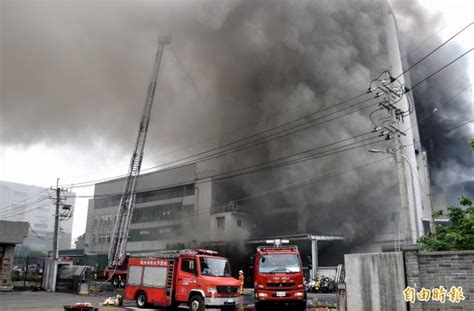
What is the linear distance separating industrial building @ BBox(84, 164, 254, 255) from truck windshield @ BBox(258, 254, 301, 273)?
57.1 ft

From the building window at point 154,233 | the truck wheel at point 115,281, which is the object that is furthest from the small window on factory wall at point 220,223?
the truck wheel at point 115,281

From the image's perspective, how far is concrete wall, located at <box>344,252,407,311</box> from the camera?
882 cm

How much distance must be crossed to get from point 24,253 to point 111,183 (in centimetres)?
4329

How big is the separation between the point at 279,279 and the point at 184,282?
3177 mm

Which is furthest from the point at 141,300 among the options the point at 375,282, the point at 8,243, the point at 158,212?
the point at 158,212

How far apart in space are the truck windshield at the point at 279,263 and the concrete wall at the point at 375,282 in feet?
12.7

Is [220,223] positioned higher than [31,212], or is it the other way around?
[31,212]

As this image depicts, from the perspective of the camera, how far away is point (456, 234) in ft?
29.6

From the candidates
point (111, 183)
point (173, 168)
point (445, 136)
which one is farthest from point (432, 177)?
point (111, 183)

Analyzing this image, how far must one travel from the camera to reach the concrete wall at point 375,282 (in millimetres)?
8820

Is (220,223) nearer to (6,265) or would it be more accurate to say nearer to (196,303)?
(6,265)

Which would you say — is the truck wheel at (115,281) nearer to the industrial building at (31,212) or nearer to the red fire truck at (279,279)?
the red fire truck at (279,279)

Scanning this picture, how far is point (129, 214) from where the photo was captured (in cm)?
3166

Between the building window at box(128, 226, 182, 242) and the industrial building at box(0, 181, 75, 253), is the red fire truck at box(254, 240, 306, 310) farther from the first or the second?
the industrial building at box(0, 181, 75, 253)
